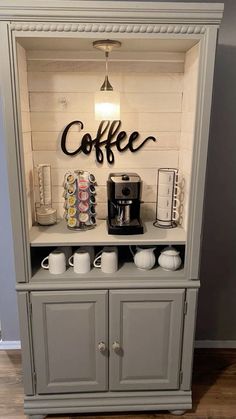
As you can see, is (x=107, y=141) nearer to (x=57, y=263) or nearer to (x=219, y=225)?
(x=57, y=263)

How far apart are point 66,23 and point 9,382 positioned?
198cm

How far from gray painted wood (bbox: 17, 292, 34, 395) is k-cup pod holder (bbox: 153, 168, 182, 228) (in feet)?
2.59

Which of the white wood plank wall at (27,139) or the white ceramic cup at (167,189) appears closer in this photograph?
the white wood plank wall at (27,139)

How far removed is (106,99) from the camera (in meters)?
Result: 1.72

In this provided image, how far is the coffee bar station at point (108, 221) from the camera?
5.49ft

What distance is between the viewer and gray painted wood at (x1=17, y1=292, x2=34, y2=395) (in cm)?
169

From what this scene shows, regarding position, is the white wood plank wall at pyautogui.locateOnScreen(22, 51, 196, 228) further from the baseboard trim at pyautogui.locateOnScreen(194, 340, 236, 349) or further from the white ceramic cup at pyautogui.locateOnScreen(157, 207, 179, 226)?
the baseboard trim at pyautogui.locateOnScreen(194, 340, 236, 349)

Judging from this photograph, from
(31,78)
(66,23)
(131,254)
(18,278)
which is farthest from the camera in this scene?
(131,254)

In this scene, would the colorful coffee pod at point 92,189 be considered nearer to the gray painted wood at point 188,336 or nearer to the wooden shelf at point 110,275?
the wooden shelf at point 110,275

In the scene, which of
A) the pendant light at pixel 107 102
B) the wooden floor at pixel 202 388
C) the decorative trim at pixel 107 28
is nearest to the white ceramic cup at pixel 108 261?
the pendant light at pixel 107 102

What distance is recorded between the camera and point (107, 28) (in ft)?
4.67

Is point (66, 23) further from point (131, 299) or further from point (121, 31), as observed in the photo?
point (131, 299)

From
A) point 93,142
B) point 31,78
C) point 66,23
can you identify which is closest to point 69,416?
point 93,142

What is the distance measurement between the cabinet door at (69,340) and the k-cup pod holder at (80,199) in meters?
0.36
